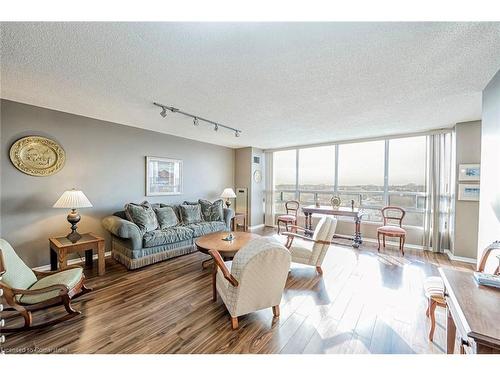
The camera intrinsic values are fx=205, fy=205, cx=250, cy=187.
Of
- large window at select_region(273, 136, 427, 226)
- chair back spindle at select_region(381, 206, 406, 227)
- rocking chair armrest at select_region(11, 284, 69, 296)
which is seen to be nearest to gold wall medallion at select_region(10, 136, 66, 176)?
rocking chair armrest at select_region(11, 284, 69, 296)

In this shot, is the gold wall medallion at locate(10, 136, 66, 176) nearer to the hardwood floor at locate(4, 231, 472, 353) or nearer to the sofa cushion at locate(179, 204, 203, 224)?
the hardwood floor at locate(4, 231, 472, 353)

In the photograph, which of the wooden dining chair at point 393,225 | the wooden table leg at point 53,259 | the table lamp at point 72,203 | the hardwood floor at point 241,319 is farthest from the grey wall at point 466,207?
the wooden table leg at point 53,259

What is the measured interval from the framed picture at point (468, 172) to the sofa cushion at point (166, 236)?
15.9ft

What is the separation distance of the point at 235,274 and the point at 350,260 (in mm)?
2616

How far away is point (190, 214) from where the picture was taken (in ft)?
14.2

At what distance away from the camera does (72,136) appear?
329cm

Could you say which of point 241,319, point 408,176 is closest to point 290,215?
point 408,176

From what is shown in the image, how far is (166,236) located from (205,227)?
0.84m

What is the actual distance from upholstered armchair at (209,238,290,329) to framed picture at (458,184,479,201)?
3691 mm

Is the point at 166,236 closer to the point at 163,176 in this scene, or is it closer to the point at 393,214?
the point at 163,176

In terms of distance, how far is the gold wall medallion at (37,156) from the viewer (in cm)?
282

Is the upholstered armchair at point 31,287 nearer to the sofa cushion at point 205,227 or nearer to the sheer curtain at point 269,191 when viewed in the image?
the sofa cushion at point 205,227

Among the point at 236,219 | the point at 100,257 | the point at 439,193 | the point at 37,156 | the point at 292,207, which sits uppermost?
the point at 37,156
